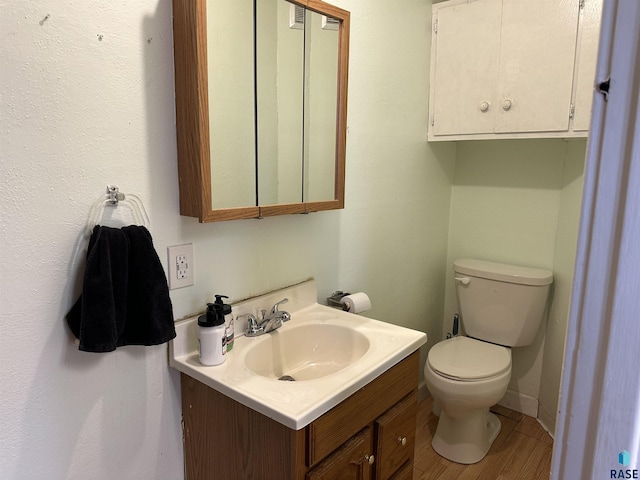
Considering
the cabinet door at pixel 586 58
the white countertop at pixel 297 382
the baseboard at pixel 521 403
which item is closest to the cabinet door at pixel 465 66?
the cabinet door at pixel 586 58

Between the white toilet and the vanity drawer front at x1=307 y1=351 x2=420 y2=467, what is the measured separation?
605mm

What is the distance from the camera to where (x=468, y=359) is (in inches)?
80.9

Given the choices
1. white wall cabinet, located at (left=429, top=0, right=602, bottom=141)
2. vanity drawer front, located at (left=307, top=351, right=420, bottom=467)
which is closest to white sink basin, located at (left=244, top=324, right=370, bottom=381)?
vanity drawer front, located at (left=307, top=351, right=420, bottom=467)

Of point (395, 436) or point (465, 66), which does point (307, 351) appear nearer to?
point (395, 436)

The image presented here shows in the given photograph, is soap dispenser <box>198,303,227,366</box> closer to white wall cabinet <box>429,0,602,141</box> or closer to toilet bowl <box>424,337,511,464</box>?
toilet bowl <box>424,337,511,464</box>

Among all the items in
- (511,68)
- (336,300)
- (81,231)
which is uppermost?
(511,68)

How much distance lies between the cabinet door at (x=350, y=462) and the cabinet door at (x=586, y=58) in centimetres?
149

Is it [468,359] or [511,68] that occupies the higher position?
[511,68]

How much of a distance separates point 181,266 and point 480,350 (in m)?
1.56

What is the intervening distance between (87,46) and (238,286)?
756 mm

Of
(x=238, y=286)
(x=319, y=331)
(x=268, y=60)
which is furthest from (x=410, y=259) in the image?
(x=268, y=60)

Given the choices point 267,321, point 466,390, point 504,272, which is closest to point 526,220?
point 504,272

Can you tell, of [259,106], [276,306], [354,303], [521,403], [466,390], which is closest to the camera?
[259,106]

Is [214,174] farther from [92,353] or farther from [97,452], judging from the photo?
[97,452]
